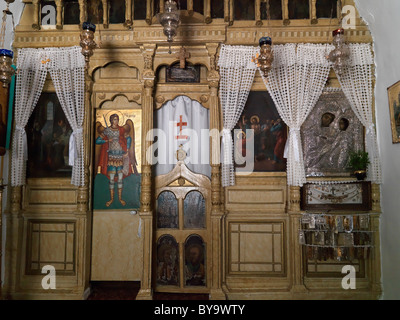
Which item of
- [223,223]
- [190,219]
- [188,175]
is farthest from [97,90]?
[223,223]

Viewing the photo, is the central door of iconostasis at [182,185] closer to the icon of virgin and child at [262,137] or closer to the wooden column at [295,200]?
the icon of virgin and child at [262,137]

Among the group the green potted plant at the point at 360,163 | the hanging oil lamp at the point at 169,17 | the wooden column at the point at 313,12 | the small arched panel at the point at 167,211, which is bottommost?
the small arched panel at the point at 167,211

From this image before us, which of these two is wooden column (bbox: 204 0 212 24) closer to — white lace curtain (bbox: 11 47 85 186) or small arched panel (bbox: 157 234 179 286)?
white lace curtain (bbox: 11 47 85 186)

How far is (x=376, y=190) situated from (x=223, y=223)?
218 centimetres

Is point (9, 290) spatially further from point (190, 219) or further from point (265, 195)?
point (265, 195)

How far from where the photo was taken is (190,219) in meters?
4.58

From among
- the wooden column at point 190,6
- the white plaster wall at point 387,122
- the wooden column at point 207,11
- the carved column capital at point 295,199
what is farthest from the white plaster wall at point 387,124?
the wooden column at point 190,6

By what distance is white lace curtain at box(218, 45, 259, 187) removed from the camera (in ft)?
14.4

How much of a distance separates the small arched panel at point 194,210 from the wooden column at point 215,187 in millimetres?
297

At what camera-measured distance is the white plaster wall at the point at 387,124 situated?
154 inches

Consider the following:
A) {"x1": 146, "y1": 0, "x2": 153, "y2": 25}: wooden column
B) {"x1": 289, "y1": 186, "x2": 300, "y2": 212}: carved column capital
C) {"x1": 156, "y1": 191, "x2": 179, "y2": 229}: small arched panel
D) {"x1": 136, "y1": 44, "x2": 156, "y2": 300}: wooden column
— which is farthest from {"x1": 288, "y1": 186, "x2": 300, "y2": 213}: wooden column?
Answer: {"x1": 146, "y1": 0, "x2": 153, "y2": 25}: wooden column

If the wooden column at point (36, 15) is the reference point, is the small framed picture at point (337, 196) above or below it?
below

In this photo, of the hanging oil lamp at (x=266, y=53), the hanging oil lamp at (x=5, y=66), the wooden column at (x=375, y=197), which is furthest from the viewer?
the wooden column at (x=375, y=197)

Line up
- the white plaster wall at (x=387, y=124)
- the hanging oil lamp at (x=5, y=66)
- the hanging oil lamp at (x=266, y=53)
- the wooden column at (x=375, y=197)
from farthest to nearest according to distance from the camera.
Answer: the wooden column at (x=375, y=197)
the white plaster wall at (x=387, y=124)
the hanging oil lamp at (x=266, y=53)
the hanging oil lamp at (x=5, y=66)
